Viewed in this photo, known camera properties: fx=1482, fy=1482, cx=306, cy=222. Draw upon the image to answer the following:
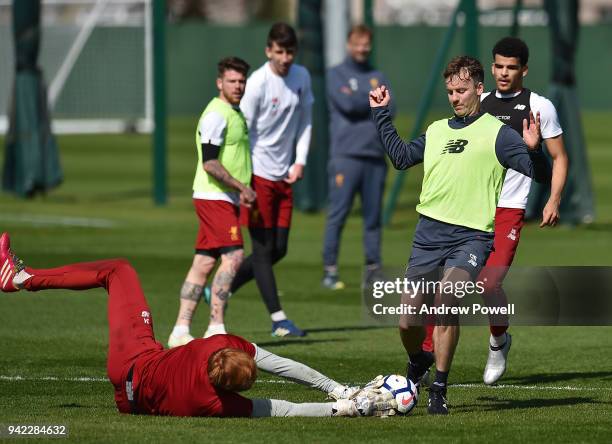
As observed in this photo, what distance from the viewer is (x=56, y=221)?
21594mm

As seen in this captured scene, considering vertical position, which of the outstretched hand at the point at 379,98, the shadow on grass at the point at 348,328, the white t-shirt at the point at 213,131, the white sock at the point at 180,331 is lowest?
the shadow on grass at the point at 348,328

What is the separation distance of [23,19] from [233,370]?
18.2 metres

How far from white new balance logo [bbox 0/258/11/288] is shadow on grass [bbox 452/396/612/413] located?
298 centimetres

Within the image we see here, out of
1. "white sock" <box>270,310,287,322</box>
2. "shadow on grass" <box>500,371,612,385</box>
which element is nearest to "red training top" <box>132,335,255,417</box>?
"shadow on grass" <box>500,371,612,385</box>

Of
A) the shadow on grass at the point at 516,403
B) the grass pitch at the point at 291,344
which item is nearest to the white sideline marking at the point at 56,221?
the grass pitch at the point at 291,344

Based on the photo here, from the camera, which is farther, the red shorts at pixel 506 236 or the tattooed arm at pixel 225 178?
the tattooed arm at pixel 225 178

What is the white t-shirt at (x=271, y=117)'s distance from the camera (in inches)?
496

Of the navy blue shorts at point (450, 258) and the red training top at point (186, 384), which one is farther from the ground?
the navy blue shorts at point (450, 258)

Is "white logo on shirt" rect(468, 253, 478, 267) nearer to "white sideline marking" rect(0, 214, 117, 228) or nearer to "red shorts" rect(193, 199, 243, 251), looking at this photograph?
"red shorts" rect(193, 199, 243, 251)

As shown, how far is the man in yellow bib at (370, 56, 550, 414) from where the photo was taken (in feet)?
28.9

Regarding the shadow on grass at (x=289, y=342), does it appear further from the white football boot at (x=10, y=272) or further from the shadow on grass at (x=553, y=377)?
the white football boot at (x=10, y=272)

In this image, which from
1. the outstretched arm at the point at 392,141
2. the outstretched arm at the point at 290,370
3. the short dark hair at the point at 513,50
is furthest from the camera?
the short dark hair at the point at 513,50

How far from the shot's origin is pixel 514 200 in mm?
10547

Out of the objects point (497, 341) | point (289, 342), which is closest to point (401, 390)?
point (497, 341)
